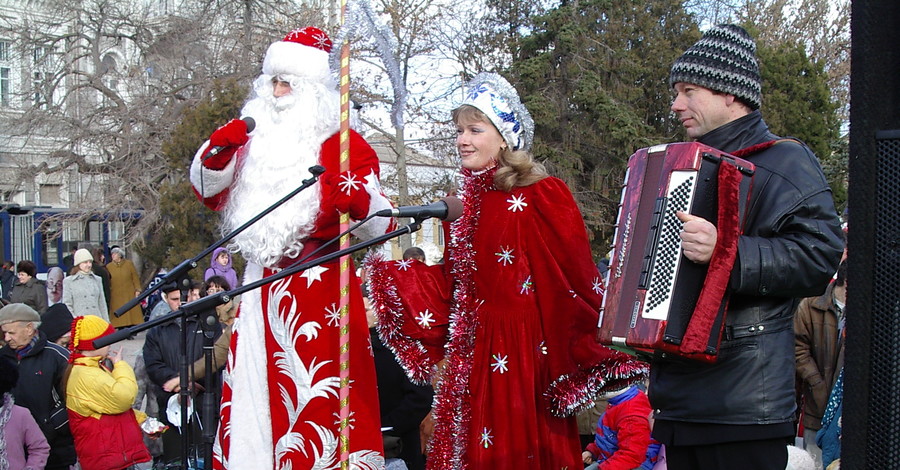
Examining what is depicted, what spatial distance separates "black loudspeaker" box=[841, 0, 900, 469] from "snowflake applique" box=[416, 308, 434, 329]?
225cm

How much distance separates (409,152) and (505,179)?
13214mm

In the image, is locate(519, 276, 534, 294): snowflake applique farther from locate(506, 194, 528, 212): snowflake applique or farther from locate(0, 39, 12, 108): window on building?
locate(0, 39, 12, 108): window on building

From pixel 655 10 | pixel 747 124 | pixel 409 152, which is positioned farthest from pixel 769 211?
pixel 655 10

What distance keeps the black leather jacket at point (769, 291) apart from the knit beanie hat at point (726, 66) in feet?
0.79

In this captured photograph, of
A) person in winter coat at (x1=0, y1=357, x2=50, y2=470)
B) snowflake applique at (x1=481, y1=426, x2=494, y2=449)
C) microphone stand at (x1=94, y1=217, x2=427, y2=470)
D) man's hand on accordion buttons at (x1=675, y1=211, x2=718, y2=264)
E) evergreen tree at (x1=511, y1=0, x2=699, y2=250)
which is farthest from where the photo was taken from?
evergreen tree at (x1=511, y1=0, x2=699, y2=250)

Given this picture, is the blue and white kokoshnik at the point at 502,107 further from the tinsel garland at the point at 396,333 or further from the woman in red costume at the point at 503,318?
the tinsel garland at the point at 396,333

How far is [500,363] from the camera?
3.81m

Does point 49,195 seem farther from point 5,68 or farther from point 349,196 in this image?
point 349,196

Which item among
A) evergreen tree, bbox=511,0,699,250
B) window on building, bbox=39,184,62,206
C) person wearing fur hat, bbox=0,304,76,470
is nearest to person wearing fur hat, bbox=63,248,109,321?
person wearing fur hat, bbox=0,304,76,470

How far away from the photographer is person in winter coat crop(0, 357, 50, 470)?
4852mm

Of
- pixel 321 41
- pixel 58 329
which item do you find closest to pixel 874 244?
pixel 321 41

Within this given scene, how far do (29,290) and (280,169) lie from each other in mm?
10155

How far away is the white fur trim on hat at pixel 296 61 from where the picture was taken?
4531 mm

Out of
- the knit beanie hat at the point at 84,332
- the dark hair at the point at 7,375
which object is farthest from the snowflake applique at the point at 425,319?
the knit beanie hat at the point at 84,332
